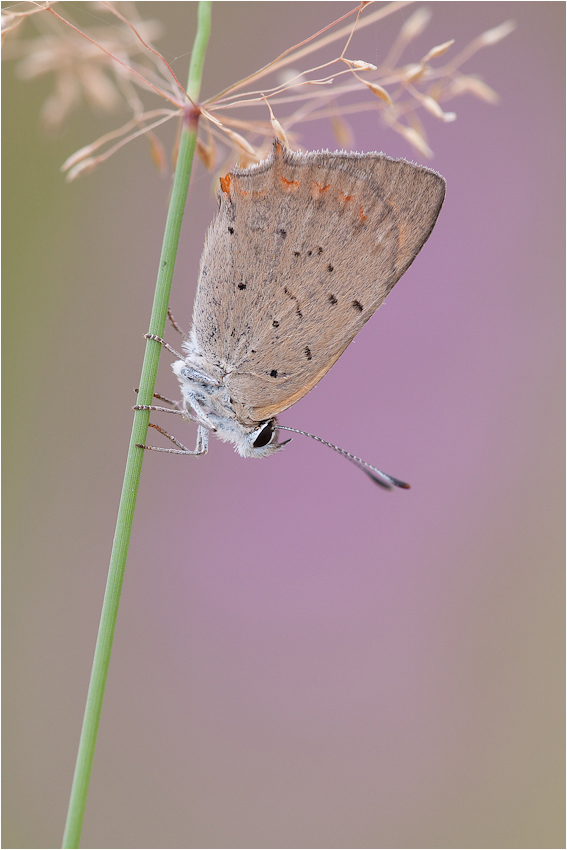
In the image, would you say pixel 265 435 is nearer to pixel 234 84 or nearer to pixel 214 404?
pixel 214 404

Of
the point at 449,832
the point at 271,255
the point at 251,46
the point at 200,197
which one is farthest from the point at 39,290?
the point at 449,832

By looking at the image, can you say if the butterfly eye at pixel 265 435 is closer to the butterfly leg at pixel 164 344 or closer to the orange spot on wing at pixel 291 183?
the butterfly leg at pixel 164 344

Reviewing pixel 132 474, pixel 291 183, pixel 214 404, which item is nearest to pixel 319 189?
pixel 291 183

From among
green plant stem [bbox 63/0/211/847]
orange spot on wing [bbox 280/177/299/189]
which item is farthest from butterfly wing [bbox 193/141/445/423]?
green plant stem [bbox 63/0/211/847]

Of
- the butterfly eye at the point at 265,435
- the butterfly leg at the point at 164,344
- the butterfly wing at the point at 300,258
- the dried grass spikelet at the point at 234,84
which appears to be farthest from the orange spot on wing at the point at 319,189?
the butterfly eye at the point at 265,435

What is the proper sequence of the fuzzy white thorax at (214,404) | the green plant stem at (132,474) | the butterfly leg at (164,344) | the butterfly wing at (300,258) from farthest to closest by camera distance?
the fuzzy white thorax at (214,404) < the butterfly wing at (300,258) < the butterfly leg at (164,344) < the green plant stem at (132,474)

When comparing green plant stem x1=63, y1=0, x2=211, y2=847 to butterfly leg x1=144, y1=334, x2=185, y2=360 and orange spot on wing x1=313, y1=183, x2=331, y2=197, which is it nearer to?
butterfly leg x1=144, y1=334, x2=185, y2=360

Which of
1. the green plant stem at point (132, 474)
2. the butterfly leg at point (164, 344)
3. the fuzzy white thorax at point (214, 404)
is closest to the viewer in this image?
the green plant stem at point (132, 474)
